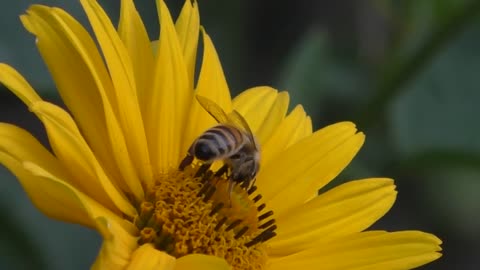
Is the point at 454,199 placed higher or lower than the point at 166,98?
lower

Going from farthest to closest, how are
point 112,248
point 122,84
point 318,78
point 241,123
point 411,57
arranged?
point 318,78, point 411,57, point 241,123, point 122,84, point 112,248

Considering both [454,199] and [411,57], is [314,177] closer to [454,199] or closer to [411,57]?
[411,57]

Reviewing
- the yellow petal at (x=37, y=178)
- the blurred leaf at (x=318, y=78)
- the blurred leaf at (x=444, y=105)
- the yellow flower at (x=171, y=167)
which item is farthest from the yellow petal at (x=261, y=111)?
the blurred leaf at (x=444, y=105)

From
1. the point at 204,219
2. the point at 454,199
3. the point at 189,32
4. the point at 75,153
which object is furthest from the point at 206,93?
the point at 454,199

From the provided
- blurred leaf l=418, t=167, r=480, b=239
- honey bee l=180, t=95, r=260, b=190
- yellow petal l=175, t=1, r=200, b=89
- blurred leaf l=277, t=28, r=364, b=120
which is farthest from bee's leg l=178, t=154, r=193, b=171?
blurred leaf l=418, t=167, r=480, b=239

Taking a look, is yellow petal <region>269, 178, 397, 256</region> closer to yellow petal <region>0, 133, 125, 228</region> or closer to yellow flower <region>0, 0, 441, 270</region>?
yellow flower <region>0, 0, 441, 270</region>

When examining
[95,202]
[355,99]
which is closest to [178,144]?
[95,202]

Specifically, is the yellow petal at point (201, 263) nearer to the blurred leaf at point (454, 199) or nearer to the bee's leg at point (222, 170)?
the bee's leg at point (222, 170)
